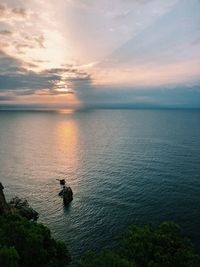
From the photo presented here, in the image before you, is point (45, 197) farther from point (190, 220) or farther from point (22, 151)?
point (22, 151)

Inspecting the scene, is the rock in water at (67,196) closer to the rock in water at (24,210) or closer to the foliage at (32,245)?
the rock in water at (24,210)

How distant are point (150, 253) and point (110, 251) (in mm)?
5308

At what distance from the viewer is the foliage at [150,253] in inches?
1130

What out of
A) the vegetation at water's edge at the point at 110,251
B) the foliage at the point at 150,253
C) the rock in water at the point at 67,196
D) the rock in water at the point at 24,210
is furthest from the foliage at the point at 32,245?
the rock in water at the point at 67,196

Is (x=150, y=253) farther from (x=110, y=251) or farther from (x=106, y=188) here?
(x=106, y=188)

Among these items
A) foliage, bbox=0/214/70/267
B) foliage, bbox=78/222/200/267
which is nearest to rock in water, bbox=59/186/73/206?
foliage, bbox=0/214/70/267

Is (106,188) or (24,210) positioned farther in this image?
(106,188)

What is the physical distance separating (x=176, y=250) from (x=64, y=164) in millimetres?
95969

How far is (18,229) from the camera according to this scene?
38438 mm

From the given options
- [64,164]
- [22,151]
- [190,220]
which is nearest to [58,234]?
[190,220]

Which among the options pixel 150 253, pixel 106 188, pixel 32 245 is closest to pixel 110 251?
pixel 150 253

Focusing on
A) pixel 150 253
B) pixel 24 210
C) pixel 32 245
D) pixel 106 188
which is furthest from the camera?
pixel 106 188

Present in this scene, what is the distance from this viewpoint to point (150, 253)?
31109mm

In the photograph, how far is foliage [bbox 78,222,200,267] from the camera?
94.2 feet
